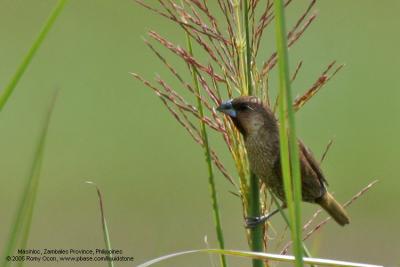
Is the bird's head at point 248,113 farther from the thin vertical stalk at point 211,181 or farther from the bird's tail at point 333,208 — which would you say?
the bird's tail at point 333,208

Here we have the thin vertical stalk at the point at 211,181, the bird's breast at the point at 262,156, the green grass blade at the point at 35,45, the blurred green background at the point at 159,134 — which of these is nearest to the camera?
the green grass blade at the point at 35,45

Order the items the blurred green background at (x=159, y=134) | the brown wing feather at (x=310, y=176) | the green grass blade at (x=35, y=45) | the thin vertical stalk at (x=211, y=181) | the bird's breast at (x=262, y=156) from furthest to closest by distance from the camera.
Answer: the blurred green background at (x=159, y=134), the brown wing feather at (x=310, y=176), the bird's breast at (x=262, y=156), the thin vertical stalk at (x=211, y=181), the green grass blade at (x=35, y=45)

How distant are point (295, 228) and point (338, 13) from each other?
1074 cm

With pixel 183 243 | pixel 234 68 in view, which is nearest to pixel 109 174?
pixel 183 243

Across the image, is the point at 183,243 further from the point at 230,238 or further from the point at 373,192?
the point at 373,192

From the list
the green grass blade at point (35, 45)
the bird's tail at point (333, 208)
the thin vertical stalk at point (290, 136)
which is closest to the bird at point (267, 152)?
the bird's tail at point (333, 208)

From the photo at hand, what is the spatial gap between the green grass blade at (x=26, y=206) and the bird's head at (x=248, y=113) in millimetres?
736

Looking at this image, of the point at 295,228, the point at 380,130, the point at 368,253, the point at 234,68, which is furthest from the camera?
the point at 380,130

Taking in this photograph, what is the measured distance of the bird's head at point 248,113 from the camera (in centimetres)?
272

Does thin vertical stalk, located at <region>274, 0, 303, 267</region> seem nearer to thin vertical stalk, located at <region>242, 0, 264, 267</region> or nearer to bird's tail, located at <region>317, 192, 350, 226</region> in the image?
thin vertical stalk, located at <region>242, 0, 264, 267</region>

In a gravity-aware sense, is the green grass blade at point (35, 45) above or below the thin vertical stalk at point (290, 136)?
above

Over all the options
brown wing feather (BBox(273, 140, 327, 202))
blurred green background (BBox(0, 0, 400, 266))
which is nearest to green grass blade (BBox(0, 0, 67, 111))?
brown wing feather (BBox(273, 140, 327, 202))

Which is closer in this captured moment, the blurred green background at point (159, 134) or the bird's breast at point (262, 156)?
the bird's breast at point (262, 156)

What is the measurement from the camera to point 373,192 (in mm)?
9117
